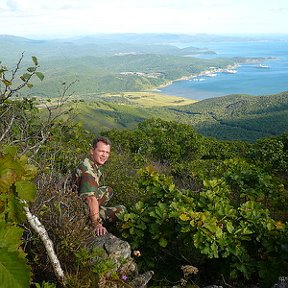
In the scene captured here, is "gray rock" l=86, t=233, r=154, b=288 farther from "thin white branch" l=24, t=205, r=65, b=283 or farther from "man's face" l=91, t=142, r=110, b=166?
"man's face" l=91, t=142, r=110, b=166

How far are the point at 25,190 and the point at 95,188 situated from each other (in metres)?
2.63

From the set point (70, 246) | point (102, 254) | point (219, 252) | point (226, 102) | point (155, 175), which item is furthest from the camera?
point (226, 102)

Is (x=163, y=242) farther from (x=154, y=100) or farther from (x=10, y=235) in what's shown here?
(x=154, y=100)

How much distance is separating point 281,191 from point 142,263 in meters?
2.81

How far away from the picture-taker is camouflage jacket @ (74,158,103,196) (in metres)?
4.51

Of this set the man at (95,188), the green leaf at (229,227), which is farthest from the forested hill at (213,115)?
the green leaf at (229,227)

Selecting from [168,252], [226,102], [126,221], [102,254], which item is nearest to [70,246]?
[102,254]

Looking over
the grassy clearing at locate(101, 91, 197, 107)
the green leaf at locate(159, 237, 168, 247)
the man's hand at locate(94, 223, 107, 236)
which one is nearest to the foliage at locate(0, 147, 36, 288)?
the man's hand at locate(94, 223, 107, 236)

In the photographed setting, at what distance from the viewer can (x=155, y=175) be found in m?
4.96

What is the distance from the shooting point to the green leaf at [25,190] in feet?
6.43

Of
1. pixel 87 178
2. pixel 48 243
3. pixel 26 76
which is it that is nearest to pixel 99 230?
pixel 87 178

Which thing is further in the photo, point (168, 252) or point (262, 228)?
point (168, 252)

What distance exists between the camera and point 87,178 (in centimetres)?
459

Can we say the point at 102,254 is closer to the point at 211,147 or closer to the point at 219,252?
the point at 219,252
